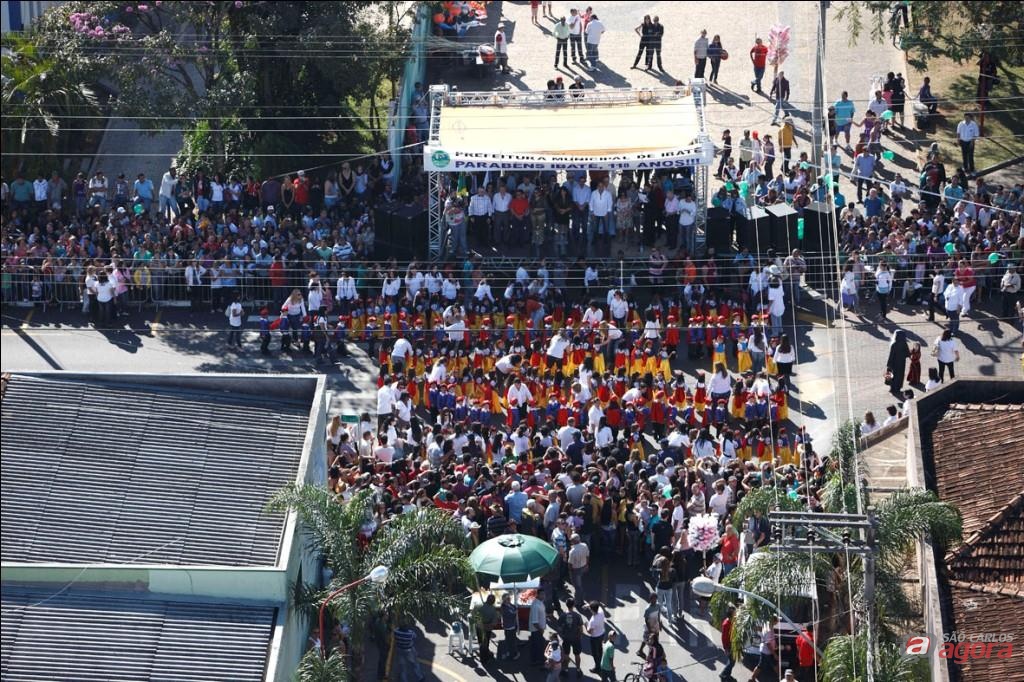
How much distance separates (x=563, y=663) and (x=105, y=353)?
15.1 metres

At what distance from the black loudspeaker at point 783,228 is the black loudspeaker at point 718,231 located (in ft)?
3.10

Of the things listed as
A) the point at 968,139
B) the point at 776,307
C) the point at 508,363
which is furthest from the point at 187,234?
the point at 968,139

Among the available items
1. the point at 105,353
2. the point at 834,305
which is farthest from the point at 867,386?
the point at 105,353

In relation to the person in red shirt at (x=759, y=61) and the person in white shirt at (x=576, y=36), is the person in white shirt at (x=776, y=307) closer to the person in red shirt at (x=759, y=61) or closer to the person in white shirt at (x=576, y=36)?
the person in red shirt at (x=759, y=61)

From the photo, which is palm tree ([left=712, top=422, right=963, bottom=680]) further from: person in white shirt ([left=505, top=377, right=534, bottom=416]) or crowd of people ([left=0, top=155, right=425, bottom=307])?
crowd of people ([left=0, top=155, right=425, bottom=307])

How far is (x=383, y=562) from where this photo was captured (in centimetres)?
3125

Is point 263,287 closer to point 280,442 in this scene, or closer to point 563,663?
point 280,442

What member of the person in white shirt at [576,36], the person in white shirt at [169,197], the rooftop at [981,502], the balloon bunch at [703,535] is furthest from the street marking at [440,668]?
the person in white shirt at [576,36]

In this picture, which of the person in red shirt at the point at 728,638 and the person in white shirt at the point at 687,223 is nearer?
the person in red shirt at the point at 728,638

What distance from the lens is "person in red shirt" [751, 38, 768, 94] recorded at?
52406mm

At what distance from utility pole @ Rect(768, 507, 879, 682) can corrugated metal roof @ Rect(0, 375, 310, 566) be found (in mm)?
7582

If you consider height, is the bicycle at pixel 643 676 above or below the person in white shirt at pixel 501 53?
below

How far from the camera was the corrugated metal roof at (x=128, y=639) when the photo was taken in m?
28.4

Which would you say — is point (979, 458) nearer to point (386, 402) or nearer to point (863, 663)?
point (863, 663)
